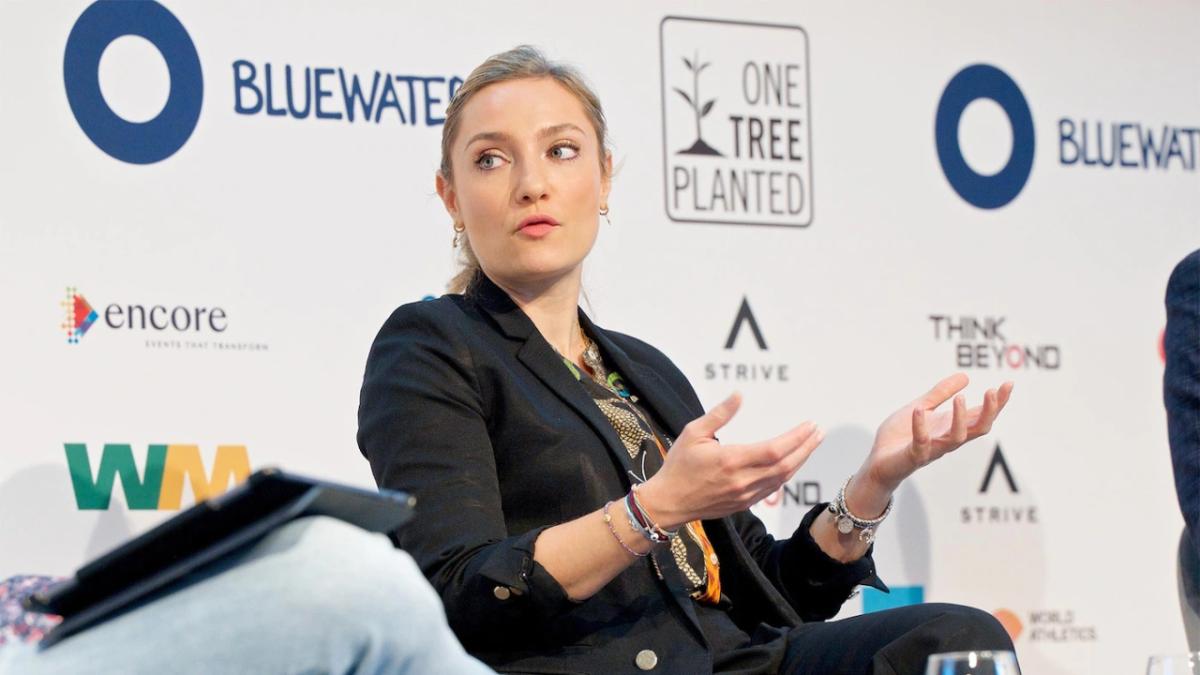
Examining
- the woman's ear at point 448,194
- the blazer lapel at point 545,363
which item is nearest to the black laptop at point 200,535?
the blazer lapel at point 545,363

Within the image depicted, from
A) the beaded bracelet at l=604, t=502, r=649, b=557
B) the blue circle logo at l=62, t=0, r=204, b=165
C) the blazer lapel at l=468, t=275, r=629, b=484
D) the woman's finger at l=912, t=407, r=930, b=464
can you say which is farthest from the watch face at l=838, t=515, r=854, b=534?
the blue circle logo at l=62, t=0, r=204, b=165

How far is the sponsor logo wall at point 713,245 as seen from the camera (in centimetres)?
274

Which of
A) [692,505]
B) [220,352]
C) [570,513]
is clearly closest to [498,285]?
[570,513]

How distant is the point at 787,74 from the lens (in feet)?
11.1

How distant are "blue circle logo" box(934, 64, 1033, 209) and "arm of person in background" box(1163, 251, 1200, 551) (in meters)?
1.17

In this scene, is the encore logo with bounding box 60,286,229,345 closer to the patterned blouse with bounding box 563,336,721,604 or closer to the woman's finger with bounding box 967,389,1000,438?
the patterned blouse with bounding box 563,336,721,604

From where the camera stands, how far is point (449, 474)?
74.2 inches

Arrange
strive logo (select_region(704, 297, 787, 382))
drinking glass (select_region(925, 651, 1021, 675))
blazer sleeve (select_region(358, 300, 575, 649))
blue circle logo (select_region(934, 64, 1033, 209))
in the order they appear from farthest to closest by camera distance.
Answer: blue circle logo (select_region(934, 64, 1033, 209)) < strive logo (select_region(704, 297, 787, 382)) < blazer sleeve (select_region(358, 300, 575, 649)) < drinking glass (select_region(925, 651, 1021, 675))

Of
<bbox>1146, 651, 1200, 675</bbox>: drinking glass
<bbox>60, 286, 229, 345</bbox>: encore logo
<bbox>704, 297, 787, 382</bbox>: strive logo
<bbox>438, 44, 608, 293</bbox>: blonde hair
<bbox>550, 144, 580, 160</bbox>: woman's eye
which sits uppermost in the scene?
<bbox>438, 44, 608, 293</bbox>: blonde hair

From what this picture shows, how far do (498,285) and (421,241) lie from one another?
0.82m

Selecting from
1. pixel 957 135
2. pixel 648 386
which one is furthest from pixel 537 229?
pixel 957 135

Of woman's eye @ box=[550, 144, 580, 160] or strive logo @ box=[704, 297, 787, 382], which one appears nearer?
woman's eye @ box=[550, 144, 580, 160]

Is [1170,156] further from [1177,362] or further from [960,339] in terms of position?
[1177,362]

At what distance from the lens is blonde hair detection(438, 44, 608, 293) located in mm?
2270
